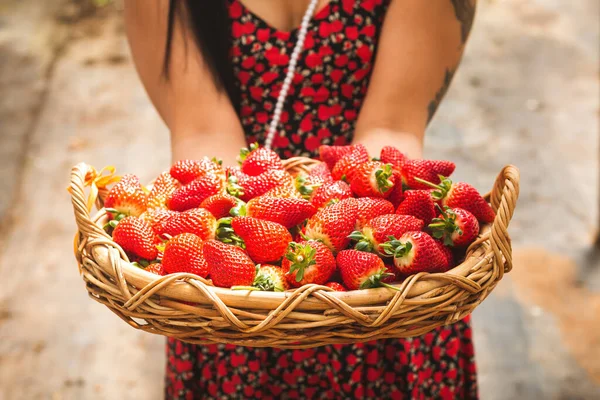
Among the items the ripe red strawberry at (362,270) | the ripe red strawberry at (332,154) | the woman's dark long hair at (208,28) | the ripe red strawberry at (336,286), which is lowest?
the ripe red strawberry at (336,286)

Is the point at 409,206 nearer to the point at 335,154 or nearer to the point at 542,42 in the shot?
the point at 335,154

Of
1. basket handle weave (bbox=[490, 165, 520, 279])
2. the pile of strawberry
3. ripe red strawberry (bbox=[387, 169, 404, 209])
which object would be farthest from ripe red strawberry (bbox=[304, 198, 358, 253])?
basket handle weave (bbox=[490, 165, 520, 279])

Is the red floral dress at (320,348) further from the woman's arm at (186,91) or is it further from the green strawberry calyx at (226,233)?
the green strawberry calyx at (226,233)

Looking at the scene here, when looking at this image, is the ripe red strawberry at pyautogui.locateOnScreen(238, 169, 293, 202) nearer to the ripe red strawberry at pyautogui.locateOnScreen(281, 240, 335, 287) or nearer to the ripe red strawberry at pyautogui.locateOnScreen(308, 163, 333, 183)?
the ripe red strawberry at pyautogui.locateOnScreen(308, 163, 333, 183)

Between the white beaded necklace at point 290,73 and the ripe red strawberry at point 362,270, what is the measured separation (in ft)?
1.69

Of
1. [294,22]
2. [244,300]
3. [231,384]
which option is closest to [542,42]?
[294,22]

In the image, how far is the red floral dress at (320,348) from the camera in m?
1.32

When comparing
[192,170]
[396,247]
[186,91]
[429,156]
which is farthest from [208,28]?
[429,156]

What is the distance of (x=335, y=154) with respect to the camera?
1.21 m

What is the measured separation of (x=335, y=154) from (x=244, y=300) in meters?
0.45

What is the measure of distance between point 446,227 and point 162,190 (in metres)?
0.50

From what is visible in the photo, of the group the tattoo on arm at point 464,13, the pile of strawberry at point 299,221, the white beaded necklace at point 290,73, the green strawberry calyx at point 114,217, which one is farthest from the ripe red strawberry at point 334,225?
the tattoo on arm at point 464,13

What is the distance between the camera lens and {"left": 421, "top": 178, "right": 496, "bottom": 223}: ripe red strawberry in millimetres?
1012

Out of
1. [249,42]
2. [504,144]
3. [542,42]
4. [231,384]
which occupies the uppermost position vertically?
[542,42]
